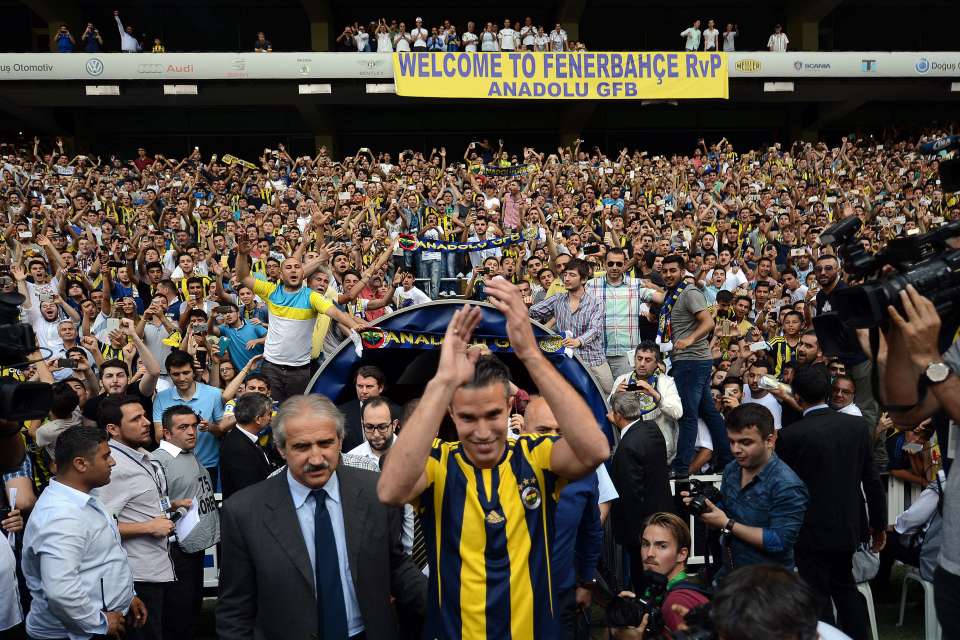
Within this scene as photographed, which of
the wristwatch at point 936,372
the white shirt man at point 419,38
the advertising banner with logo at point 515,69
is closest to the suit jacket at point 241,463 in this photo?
the wristwatch at point 936,372

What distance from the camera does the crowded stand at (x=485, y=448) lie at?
2.67 m

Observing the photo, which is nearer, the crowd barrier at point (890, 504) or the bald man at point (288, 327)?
the crowd barrier at point (890, 504)

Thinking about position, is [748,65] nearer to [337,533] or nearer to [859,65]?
[859,65]

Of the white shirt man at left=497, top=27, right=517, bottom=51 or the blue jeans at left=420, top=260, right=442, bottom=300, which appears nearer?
the blue jeans at left=420, top=260, right=442, bottom=300

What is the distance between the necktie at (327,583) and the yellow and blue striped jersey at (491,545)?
1.29 feet

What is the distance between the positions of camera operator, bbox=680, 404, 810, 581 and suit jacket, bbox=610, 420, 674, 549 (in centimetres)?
94

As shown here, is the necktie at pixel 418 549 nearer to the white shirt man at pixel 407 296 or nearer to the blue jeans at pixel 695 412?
the blue jeans at pixel 695 412

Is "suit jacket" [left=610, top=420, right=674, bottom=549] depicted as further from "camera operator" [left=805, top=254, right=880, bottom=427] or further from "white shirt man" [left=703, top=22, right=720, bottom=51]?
"white shirt man" [left=703, top=22, right=720, bottom=51]

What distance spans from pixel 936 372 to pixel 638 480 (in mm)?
3078

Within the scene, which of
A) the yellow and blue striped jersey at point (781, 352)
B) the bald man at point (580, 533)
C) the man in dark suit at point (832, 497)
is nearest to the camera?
the bald man at point (580, 533)

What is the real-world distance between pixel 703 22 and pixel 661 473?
28133mm

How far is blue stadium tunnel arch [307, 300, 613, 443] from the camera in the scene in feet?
21.3

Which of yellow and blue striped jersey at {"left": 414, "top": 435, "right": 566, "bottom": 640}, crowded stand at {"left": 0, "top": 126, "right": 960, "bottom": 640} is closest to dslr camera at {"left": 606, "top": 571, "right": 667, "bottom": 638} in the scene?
crowded stand at {"left": 0, "top": 126, "right": 960, "bottom": 640}

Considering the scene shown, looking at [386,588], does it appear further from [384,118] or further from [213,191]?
[384,118]
